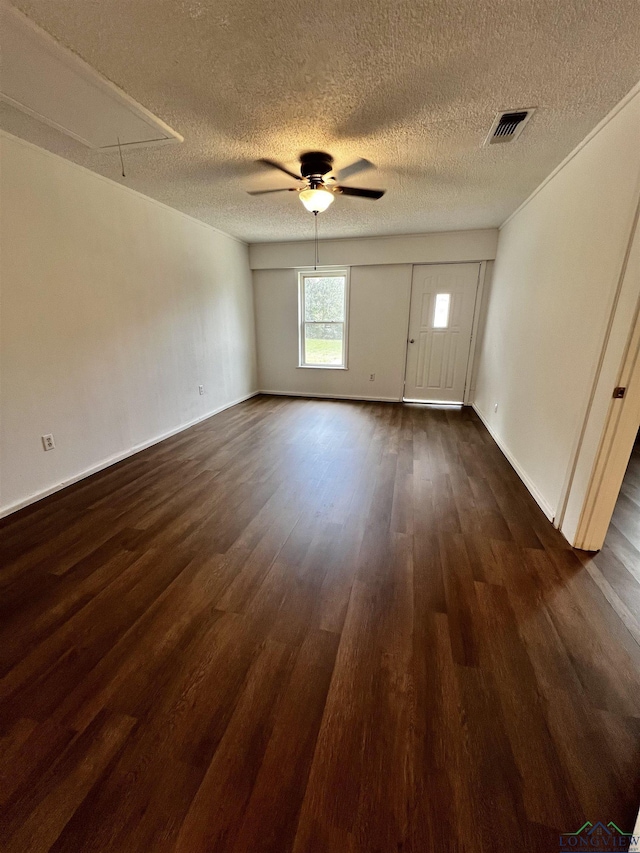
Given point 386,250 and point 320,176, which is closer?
point 320,176

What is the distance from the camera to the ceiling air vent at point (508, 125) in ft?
6.20

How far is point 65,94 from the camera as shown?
5.71 feet

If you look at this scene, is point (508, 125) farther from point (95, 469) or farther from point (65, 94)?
point (95, 469)

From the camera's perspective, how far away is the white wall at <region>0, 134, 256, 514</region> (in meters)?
2.26

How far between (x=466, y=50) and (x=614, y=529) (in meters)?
2.81

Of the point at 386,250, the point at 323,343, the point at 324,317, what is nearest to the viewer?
the point at 386,250

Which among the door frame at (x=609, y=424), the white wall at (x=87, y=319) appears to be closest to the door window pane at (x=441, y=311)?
the white wall at (x=87, y=319)

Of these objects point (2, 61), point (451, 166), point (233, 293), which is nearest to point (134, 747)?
point (2, 61)

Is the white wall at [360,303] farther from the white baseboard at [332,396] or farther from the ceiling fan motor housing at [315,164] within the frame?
the ceiling fan motor housing at [315,164]

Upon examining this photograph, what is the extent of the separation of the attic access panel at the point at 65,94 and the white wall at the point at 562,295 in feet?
8.49

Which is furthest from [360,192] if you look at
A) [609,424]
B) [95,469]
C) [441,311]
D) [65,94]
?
[95,469]

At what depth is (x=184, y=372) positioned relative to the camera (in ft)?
13.4

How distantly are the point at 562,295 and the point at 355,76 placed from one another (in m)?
1.88

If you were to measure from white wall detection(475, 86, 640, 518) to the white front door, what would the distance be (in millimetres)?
1205
